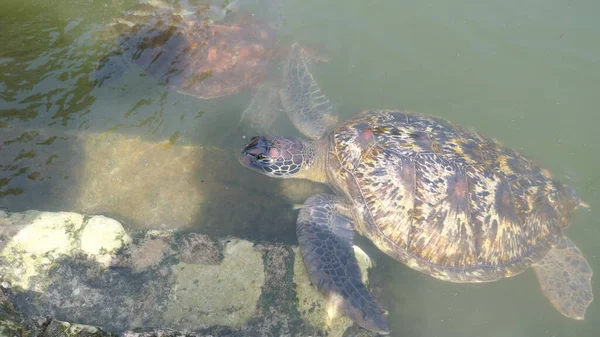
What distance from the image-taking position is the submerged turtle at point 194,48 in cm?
458

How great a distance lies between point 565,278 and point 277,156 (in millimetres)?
3483

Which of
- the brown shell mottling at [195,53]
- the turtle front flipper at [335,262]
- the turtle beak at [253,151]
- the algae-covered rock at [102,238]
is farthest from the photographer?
the brown shell mottling at [195,53]

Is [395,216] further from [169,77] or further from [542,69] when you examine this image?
[542,69]

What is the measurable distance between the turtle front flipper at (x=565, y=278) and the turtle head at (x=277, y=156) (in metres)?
2.84

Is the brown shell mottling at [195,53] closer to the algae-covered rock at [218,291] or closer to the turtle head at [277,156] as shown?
the turtle head at [277,156]

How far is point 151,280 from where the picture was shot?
261 centimetres

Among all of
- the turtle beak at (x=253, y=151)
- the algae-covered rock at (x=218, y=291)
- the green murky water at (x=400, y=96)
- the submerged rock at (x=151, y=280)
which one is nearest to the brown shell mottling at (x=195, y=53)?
the green murky water at (x=400, y=96)

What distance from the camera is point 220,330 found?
246cm

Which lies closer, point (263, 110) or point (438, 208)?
point (438, 208)

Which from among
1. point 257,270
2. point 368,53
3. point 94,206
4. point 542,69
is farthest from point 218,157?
point 542,69

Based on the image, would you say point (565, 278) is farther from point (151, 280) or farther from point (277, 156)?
point (151, 280)

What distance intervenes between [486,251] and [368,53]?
12.0ft

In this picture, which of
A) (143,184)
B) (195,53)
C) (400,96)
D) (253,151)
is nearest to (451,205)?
(253,151)

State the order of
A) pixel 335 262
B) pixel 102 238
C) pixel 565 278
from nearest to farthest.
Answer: pixel 102 238 → pixel 335 262 → pixel 565 278
